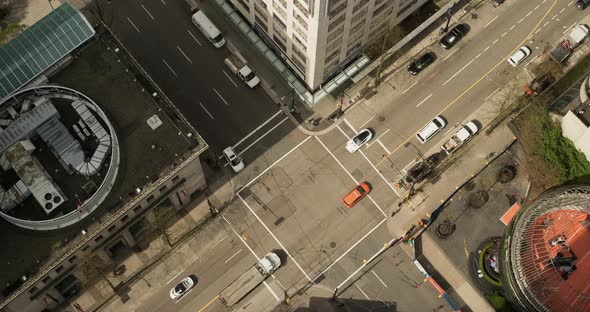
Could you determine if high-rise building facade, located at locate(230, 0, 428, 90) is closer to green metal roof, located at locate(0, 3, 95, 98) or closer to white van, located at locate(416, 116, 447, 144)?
white van, located at locate(416, 116, 447, 144)

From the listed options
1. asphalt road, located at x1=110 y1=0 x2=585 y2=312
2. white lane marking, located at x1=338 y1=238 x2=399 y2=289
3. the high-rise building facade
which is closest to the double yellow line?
asphalt road, located at x1=110 y1=0 x2=585 y2=312

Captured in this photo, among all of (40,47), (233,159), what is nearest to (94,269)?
(233,159)

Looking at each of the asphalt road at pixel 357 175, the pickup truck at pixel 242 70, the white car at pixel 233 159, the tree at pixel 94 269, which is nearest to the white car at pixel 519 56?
the asphalt road at pixel 357 175

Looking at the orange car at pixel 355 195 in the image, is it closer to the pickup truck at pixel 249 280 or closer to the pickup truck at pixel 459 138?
the pickup truck at pixel 249 280

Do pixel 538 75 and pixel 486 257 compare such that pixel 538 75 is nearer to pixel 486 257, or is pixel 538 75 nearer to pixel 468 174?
pixel 468 174

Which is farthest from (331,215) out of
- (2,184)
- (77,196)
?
(2,184)
